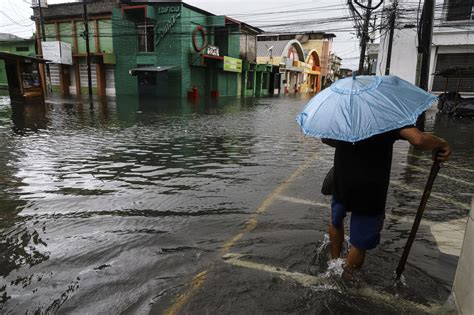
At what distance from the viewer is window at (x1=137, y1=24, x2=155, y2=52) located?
92.7 feet

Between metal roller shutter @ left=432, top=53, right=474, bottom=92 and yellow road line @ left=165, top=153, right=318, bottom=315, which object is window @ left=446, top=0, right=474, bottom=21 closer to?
metal roller shutter @ left=432, top=53, right=474, bottom=92

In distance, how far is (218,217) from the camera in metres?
4.39

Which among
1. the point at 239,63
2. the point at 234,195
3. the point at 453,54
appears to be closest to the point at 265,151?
the point at 234,195

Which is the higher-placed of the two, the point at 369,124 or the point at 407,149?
the point at 369,124

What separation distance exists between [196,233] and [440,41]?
20.2 metres

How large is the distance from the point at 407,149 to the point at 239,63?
27.1m

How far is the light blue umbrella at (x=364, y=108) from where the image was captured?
2.43m

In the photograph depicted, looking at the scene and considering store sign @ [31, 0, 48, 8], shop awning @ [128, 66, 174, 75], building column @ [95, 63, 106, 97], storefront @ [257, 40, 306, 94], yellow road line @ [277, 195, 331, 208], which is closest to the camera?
yellow road line @ [277, 195, 331, 208]

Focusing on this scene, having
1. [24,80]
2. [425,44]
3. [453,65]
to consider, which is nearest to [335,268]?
[425,44]

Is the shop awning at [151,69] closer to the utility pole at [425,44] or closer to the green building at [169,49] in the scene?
the green building at [169,49]

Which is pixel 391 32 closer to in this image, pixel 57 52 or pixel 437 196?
pixel 437 196

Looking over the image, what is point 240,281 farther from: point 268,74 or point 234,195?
point 268,74

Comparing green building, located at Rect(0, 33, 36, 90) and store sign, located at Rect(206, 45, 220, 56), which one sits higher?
green building, located at Rect(0, 33, 36, 90)

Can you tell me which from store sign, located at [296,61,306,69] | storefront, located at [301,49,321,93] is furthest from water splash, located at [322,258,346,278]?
storefront, located at [301,49,321,93]
